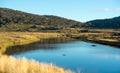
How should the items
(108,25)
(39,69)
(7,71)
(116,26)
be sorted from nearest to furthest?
(7,71)
(39,69)
(116,26)
(108,25)

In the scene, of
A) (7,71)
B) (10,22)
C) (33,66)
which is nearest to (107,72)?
(33,66)

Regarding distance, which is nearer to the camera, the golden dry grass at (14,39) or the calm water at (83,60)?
the calm water at (83,60)

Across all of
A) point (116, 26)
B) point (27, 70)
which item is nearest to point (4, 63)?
point (27, 70)

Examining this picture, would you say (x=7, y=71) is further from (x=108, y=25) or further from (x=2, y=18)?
(x=2, y=18)

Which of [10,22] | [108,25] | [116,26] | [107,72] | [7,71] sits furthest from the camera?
[10,22]

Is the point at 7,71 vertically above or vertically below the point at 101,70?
above

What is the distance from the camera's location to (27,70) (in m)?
13.0

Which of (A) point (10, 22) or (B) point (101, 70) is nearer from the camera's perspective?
(B) point (101, 70)

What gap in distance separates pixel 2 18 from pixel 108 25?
7159cm

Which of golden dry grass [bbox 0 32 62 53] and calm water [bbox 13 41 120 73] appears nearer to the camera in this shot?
calm water [bbox 13 41 120 73]

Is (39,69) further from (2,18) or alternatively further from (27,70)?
(2,18)

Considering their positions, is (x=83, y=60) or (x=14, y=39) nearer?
(x=83, y=60)

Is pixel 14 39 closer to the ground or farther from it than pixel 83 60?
farther from it

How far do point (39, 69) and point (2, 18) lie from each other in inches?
7384
